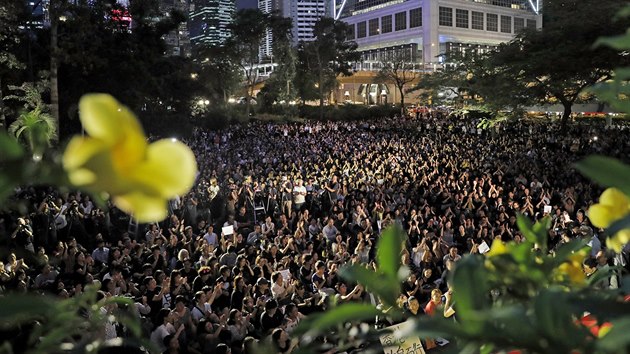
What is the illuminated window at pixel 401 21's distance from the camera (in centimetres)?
6671

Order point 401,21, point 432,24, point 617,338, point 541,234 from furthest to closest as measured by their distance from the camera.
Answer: point 401,21
point 432,24
point 541,234
point 617,338

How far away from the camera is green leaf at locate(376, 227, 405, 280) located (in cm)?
82

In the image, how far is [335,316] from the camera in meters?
0.75

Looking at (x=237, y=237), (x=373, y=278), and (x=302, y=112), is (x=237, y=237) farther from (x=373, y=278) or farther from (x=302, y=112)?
(x=302, y=112)

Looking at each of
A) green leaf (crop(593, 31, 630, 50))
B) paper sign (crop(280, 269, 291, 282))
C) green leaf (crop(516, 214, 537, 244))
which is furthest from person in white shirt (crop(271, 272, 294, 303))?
green leaf (crop(593, 31, 630, 50))

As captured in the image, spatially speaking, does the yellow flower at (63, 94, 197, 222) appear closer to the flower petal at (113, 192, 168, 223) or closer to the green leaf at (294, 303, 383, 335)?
the flower petal at (113, 192, 168, 223)

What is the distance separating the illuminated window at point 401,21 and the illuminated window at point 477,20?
8473 millimetres

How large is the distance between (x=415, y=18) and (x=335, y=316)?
68247 millimetres

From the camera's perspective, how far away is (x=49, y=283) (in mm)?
6660

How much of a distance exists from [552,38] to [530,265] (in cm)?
1896

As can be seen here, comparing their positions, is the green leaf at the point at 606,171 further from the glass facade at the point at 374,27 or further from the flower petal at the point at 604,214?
the glass facade at the point at 374,27

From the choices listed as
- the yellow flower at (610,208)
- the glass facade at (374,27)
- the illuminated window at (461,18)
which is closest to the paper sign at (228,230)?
the yellow flower at (610,208)

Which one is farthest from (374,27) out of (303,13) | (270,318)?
(303,13)

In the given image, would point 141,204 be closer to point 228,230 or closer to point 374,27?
point 228,230
